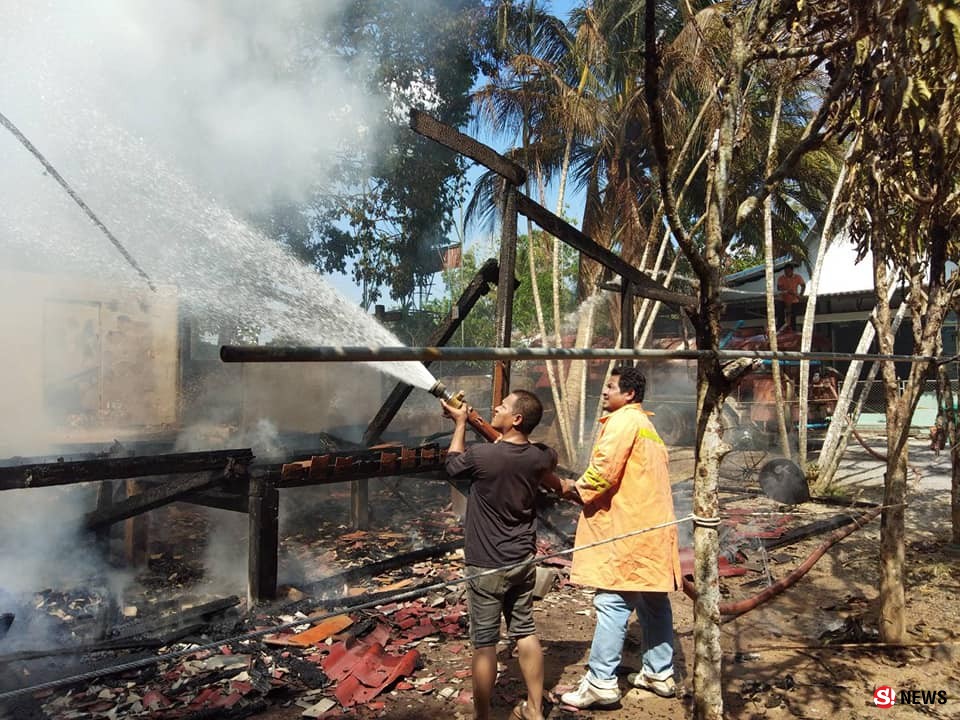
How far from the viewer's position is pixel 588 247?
16.1 feet

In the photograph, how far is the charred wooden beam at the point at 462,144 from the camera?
3607mm

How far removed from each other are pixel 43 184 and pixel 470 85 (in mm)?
8139

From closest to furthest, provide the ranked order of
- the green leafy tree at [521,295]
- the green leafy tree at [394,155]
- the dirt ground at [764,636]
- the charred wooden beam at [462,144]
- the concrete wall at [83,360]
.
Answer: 1. the dirt ground at [764,636]
2. the charred wooden beam at [462,144]
3. the concrete wall at [83,360]
4. the green leafy tree at [394,155]
5. the green leafy tree at [521,295]

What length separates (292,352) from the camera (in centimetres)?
151

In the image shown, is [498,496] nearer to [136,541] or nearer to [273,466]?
[273,466]

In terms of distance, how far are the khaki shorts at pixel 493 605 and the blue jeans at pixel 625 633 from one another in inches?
18.8

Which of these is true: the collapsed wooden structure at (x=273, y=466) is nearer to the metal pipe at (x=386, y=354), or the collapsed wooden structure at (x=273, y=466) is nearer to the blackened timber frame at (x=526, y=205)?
the blackened timber frame at (x=526, y=205)

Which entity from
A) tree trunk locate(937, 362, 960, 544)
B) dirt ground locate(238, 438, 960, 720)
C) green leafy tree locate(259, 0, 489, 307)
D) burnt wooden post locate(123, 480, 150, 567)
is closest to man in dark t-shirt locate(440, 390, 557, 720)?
dirt ground locate(238, 438, 960, 720)

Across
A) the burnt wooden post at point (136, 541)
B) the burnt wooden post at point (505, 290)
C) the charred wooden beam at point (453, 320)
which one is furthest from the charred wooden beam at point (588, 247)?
the burnt wooden post at point (136, 541)

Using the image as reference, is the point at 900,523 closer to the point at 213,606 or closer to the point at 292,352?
the point at 292,352

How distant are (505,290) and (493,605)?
6.18ft

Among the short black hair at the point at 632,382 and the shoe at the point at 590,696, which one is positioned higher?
the short black hair at the point at 632,382

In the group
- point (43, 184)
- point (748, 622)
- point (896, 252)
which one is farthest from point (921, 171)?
point (43, 184)

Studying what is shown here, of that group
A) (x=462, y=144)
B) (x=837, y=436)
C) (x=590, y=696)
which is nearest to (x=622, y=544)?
(x=590, y=696)
